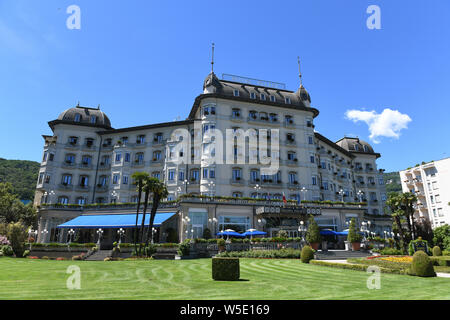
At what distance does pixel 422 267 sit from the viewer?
1612 cm

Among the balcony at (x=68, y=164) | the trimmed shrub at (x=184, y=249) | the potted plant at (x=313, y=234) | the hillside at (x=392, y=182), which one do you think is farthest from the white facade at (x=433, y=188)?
the balcony at (x=68, y=164)

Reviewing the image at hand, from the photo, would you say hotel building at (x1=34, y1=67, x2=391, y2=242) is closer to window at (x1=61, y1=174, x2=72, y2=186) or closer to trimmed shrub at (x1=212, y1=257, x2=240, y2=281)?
→ window at (x1=61, y1=174, x2=72, y2=186)

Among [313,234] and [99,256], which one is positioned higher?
[313,234]

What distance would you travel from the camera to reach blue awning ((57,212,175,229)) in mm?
38719

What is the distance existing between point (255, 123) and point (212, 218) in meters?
18.9

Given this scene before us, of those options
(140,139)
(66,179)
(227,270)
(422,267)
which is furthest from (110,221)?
(422,267)

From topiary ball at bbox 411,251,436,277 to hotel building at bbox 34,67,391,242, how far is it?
22726 millimetres

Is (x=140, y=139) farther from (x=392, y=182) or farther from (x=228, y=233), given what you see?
(x=392, y=182)

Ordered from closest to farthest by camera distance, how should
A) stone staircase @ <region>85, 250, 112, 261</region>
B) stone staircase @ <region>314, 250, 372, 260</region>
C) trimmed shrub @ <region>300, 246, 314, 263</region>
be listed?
trimmed shrub @ <region>300, 246, 314, 263</region>
stone staircase @ <region>314, 250, 372, 260</region>
stone staircase @ <region>85, 250, 112, 261</region>

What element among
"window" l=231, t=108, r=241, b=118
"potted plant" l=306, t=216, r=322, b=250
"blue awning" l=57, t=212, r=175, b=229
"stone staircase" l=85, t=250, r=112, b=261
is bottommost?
"stone staircase" l=85, t=250, r=112, b=261

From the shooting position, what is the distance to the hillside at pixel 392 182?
338 ft

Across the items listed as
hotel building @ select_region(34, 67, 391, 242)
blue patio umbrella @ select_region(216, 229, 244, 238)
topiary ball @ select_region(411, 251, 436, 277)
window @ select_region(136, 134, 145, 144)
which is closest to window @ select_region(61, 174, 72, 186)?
hotel building @ select_region(34, 67, 391, 242)

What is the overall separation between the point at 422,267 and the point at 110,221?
122 feet
